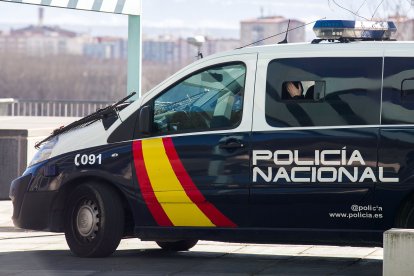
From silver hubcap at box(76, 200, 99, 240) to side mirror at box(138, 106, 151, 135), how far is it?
2.60 ft

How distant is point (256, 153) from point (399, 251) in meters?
1.76

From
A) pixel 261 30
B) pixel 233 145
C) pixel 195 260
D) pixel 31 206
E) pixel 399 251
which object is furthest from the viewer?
pixel 261 30

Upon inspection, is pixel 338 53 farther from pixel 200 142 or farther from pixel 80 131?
pixel 80 131

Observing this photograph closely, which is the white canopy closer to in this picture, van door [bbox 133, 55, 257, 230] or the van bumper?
the van bumper

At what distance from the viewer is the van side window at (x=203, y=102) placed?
976cm

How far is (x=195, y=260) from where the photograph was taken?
33.8ft

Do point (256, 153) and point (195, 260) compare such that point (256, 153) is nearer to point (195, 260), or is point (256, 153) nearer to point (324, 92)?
point (324, 92)

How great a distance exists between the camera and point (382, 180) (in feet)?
30.0

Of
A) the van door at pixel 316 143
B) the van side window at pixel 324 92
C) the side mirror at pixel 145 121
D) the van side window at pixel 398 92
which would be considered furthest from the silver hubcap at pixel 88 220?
the van side window at pixel 398 92

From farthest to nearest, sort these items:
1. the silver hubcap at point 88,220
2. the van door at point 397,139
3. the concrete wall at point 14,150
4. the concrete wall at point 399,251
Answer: the concrete wall at point 14,150, the silver hubcap at point 88,220, the van door at point 397,139, the concrete wall at point 399,251

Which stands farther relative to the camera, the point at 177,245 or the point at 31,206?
the point at 177,245

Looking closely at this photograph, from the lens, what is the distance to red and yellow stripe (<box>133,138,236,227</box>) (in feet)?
31.9

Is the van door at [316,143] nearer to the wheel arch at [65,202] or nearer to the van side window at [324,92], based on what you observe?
the van side window at [324,92]

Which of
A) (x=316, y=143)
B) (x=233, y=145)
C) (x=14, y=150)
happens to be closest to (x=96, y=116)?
(x=233, y=145)
